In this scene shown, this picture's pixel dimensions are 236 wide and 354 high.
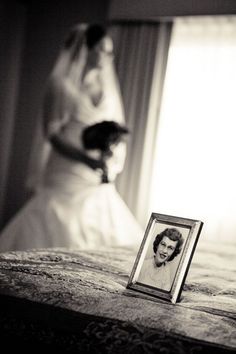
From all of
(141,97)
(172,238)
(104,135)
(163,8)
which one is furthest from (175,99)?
(172,238)

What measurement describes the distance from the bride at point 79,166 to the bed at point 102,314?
171 centimetres

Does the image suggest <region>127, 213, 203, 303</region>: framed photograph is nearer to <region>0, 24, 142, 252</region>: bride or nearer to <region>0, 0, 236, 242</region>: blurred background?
<region>0, 24, 142, 252</region>: bride

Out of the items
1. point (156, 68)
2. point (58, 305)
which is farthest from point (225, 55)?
point (58, 305)

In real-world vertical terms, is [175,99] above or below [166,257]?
above

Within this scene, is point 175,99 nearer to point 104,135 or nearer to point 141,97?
point 141,97

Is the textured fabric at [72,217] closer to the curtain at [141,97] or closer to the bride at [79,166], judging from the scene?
the bride at [79,166]

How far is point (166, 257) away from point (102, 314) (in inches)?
11.9

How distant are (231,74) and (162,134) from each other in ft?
2.68

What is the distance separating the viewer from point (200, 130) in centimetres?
461

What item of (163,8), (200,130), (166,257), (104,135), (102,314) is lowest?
(102,314)

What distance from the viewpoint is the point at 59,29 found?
527 centimetres

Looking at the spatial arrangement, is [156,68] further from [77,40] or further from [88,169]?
[88,169]

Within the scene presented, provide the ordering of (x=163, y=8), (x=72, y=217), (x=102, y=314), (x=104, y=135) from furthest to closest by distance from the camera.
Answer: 1. (x=163, y=8)
2. (x=104, y=135)
3. (x=72, y=217)
4. (x=102, y=314)

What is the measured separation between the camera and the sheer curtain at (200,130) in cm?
451
